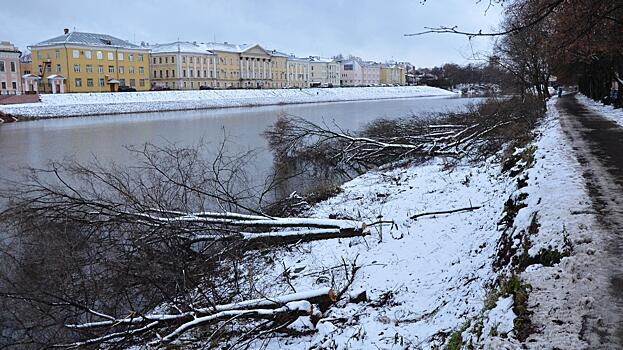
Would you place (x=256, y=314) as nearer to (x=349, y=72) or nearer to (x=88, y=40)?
(x=88, y=40)

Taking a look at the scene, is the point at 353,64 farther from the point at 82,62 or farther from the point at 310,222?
the point at 310,222

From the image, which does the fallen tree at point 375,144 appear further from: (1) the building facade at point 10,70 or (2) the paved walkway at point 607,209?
(1) the building facade at point 10,70

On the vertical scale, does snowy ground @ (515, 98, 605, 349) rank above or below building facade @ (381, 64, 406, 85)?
below

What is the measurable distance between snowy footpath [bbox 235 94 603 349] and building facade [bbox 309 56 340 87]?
11851 centimetres

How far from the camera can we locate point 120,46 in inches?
3452

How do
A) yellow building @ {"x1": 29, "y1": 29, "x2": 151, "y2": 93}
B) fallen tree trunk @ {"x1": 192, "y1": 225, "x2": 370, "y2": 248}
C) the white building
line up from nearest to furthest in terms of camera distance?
fallen tree trunk @ {"x1": 192, "y1": 225, "x2": 370, "y2": 248} < yellow building @ {"x1": 29, "y1": 29, "x2": 151, "y2": 93} < the white building

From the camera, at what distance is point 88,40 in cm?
8375

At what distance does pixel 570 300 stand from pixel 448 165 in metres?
14.3

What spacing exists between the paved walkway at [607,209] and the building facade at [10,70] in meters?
72.8

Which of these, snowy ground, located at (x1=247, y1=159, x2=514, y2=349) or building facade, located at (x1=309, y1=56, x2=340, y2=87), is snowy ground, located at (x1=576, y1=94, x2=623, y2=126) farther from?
building facade, located at (x1=309, y1=56, x2=340, y2=87)

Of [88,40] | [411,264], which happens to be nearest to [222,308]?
[411,264]

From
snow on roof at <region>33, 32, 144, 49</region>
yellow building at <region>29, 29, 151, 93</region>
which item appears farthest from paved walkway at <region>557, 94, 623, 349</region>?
snow on roof at <region>33, 32, 144, 49</region>

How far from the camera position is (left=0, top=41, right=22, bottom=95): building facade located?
73.1 metres

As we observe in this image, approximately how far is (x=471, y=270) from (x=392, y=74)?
168736 millimetres
